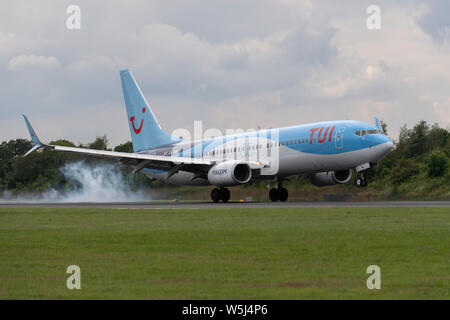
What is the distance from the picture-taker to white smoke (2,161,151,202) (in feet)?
201

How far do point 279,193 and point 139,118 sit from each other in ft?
48.7

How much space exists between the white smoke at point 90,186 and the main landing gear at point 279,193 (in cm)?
1498

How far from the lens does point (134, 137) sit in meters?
58.6

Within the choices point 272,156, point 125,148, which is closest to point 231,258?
point 272,156

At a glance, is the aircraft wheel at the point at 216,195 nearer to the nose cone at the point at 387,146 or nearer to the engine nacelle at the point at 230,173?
the engine nacelle at the point at 230,173

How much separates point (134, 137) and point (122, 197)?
528cm

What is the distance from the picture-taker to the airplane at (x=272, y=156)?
41.4 m

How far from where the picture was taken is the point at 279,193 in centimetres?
4809

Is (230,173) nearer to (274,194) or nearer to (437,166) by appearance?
(274,194)

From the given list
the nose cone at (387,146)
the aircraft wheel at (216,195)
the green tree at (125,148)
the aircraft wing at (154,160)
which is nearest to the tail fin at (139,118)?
the aircraft wing at (154,160)

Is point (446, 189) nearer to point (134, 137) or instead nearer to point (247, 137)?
point (247, 137)

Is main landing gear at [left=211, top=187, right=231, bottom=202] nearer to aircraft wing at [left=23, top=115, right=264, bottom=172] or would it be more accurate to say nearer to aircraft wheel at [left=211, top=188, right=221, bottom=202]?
aircraft wheel at [left=211, top=188, right=221, bottom=202]

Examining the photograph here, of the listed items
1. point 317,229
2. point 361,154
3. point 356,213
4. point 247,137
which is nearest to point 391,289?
point 317,229

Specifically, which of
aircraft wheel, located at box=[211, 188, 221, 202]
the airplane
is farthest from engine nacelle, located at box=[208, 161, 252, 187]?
aircraft wheel, located at box=[211, 188, 221, 202]
